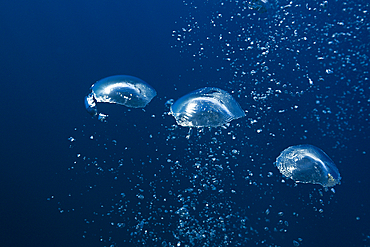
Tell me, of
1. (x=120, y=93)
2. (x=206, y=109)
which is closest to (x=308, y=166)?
(x=206, y=109)

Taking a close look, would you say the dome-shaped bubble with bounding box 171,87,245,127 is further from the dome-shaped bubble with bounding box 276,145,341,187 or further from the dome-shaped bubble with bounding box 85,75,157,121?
the dome-shaped bubble with bounding box 276,145,341,187

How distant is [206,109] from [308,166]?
0.44m

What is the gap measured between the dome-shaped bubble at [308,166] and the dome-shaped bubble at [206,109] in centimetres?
24

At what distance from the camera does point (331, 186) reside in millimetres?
1260

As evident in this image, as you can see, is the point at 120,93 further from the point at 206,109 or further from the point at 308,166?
the point at 308,166

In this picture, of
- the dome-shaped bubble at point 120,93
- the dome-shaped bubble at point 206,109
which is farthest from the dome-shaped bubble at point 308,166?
the dome-shaped bubble at point 120,93

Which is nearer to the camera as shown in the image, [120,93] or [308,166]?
[308,166]

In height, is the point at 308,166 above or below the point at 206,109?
below

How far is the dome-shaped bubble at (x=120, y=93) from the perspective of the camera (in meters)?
1.46

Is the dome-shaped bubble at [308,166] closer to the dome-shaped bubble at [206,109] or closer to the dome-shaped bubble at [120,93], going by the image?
the dome-shaped bubble at [206,109]

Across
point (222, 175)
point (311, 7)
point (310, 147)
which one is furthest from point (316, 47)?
point (222, 175)

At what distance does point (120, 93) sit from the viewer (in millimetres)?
1483

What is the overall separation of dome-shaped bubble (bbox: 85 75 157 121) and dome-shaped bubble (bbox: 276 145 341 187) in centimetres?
59

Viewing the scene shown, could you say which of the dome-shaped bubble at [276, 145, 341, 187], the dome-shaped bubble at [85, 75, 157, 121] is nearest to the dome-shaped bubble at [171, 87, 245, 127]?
the dome-shaped bubble at [85, 75, 157, 121]
